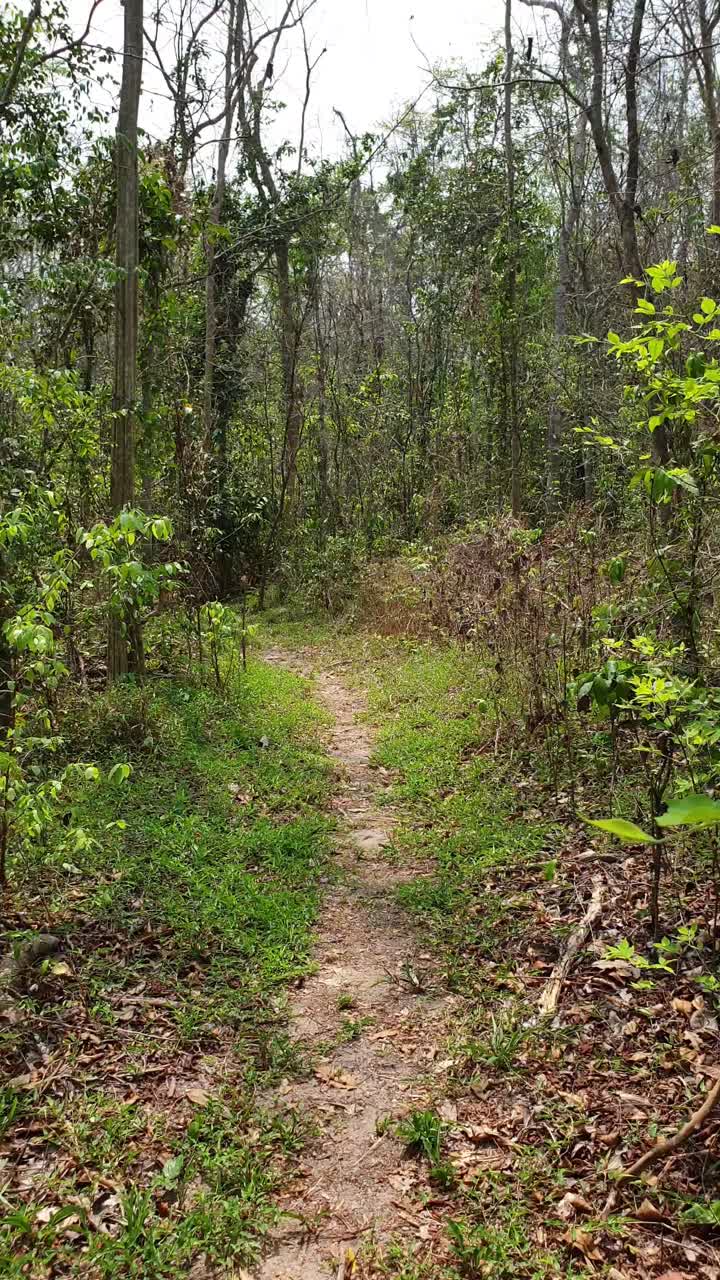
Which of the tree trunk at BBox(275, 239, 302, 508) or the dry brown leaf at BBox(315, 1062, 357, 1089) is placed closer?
the dry brown leaf at BBox(315, 1062, 357, 1089)

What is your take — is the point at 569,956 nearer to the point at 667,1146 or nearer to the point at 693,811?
the point at 667,1146

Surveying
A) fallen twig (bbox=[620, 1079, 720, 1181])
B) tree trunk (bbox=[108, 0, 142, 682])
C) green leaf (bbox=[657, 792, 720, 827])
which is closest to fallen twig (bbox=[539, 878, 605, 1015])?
fallen twig (bbox=[620, 1079, 720, 1181])

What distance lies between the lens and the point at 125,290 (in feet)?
20.7

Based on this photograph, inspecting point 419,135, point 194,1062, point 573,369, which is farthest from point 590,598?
point 419,135

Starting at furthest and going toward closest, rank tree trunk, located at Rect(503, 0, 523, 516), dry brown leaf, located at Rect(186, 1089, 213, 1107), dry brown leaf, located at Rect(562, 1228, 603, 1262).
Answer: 1. tree trunk, located at Rect(503, 0, 523, 516)
2. dry brown leaf, located at Rect(186, 1089, 213, 1107)
3. dry brown leaf, located at Rect(562, 1228, 603, 1262)

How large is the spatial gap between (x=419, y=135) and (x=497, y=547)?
45.8 ft

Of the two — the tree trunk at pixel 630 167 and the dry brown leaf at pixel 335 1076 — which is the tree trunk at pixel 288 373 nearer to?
the tree trunk at pixel 630 167

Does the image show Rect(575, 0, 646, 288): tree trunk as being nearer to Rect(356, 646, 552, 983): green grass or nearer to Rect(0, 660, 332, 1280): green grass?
Rect(356, 646, 552, 983): green grass

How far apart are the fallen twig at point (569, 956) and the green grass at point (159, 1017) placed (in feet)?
3.41

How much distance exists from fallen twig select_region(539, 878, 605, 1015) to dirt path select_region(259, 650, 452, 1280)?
1.48ft

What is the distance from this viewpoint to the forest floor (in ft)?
7.38

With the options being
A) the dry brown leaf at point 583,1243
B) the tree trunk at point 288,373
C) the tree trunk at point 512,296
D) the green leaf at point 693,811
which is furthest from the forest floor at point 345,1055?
the tree trunk at point 288,373

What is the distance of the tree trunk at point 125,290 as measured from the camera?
610 cm

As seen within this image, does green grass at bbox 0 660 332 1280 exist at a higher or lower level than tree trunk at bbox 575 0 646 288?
lower
